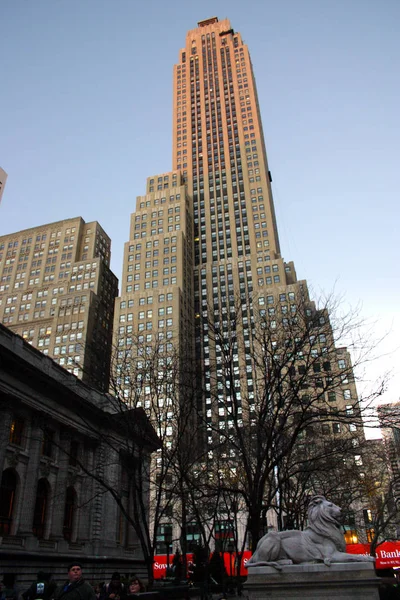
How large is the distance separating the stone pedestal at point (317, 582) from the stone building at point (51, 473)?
1220 centimetres

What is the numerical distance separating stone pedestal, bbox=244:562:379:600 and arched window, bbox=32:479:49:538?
2569 centimetres

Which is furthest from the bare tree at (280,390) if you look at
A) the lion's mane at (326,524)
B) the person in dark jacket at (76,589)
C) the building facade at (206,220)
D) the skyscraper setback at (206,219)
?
the skyscraper setback at (206,219)

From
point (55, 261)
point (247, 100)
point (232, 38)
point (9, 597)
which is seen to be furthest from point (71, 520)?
point (232, 38)

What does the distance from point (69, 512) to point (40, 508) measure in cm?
397

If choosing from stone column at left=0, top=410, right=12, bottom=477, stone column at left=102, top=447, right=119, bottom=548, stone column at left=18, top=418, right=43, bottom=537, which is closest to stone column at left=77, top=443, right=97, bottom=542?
stone column at left=102, top=447, right=119, bottom=548

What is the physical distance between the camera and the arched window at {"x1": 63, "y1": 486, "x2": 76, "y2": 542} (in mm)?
34312

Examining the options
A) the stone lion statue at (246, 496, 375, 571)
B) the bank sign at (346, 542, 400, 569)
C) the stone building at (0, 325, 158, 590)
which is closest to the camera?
the stone lion statue at (246, 496, 375, 571)

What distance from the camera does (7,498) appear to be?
93.2 feet

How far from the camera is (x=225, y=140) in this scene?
136875mm

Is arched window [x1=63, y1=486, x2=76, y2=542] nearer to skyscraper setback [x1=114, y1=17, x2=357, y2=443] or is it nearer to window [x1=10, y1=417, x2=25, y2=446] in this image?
window [x1=10, y1=417, x2=25, y2=446]

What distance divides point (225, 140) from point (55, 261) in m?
60.6

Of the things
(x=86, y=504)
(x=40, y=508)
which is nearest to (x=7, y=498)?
(x=40, y=508)

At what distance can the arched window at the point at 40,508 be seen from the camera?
30792 millimetres

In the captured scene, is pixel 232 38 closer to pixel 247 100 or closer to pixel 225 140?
pixel 247 100
